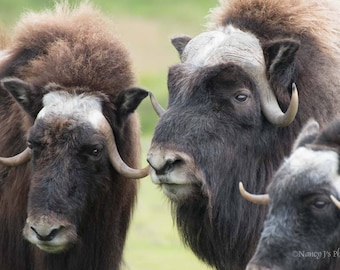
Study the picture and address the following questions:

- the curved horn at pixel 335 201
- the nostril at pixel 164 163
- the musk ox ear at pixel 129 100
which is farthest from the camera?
the musk ox ear at pixel 129 100

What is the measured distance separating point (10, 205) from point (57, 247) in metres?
0.90

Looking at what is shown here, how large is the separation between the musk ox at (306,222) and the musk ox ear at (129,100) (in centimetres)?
223

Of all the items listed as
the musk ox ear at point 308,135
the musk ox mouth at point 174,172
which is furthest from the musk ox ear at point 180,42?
the musk ox ear at point 308,135

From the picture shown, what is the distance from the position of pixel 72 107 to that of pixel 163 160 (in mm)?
1294

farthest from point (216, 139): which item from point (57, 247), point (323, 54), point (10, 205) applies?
point (10, 205)

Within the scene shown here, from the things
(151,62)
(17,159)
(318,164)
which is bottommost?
(151,62)

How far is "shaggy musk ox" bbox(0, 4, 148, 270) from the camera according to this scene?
785 cm

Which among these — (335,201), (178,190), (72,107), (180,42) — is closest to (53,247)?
(72,107)

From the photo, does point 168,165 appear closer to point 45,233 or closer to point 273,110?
point 273,110

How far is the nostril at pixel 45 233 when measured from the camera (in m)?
7.69

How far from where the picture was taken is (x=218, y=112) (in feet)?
24.1

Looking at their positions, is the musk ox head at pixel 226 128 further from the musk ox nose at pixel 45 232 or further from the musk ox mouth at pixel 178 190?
the musk ox nose at pixel 45 232

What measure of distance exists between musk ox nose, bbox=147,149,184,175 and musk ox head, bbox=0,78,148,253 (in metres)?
0.94

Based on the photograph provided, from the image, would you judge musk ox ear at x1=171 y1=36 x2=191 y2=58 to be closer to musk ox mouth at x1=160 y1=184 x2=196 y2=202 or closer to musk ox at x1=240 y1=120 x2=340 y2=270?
musk ox mouth at x1=160 y1=184 x2=196 y2=202
